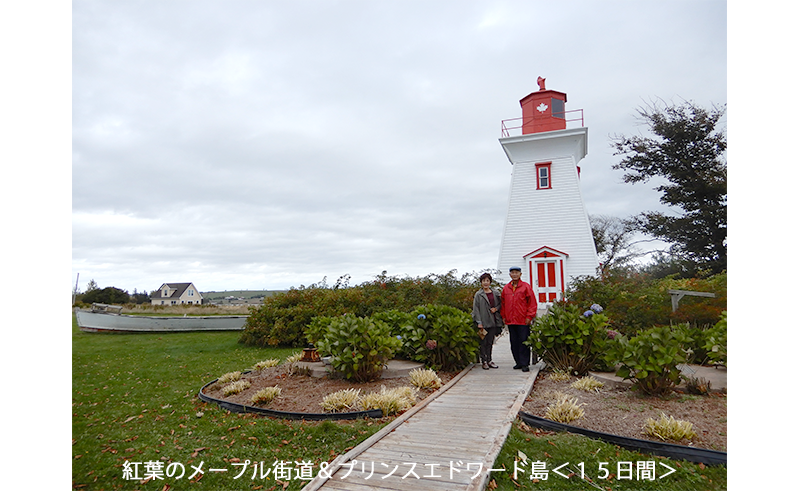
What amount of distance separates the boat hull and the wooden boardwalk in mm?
12535

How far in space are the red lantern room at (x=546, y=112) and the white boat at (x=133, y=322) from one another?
14306 mm

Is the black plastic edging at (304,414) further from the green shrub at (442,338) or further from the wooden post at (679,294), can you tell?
the wooden post at (679,294)

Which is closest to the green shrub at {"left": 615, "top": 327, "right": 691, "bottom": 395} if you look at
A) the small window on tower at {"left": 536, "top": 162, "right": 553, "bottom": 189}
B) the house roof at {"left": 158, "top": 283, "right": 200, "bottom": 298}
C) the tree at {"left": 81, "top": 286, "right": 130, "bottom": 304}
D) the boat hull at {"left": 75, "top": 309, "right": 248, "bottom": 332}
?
the house roof at {"left": 158, "top": 283, "right": 200, "bottom": 298}

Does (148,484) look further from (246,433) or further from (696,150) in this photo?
(696,150)

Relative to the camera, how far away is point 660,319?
5.25 meters

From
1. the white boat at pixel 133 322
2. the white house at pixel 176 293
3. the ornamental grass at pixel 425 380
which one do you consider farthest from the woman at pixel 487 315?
the white boat at pixel 133 322

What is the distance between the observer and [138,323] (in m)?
15.9

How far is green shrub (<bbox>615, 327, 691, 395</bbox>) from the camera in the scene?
4.65 m

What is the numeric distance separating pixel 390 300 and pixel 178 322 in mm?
8964

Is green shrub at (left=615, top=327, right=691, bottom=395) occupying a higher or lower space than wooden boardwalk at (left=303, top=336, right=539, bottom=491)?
higher

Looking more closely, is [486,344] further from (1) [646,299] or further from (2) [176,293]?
(2) [176,293]

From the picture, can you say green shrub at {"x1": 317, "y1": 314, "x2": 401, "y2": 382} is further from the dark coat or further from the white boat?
the white boat
